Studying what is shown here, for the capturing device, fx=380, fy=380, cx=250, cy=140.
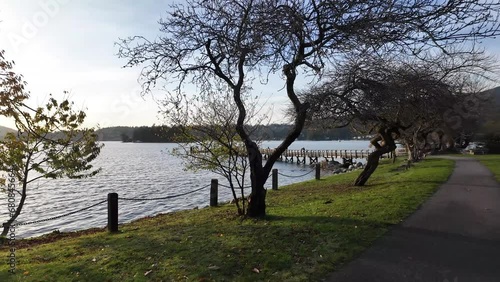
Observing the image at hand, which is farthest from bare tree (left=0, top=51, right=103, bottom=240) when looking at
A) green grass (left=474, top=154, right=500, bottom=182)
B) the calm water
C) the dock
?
the dock

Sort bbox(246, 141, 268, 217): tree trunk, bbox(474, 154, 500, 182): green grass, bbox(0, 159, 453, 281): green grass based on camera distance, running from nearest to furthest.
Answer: bbox(0, 159, 453, 281): green grass → bbox(246, 141, 268, 217): tree trunk → bbox(474, 154, 500, 182): green grass

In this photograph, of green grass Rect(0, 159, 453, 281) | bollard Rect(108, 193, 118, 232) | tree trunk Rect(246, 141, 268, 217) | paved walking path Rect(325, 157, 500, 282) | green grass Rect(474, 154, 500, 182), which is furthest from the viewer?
green grass Rect(474, 154, 500, 182)

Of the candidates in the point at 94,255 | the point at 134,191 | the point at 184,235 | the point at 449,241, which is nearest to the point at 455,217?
the point at 449,241

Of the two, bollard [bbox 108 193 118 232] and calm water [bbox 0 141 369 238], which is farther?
calm water [bbox 0 141 369 238]

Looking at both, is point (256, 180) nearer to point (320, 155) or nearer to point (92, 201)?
point (92, 201)

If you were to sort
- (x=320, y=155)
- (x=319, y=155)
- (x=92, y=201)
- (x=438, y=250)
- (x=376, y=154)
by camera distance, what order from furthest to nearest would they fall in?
1. (x=320, y=155)
2. (x=319, y=155)
3. (x=92, y=201)
4. (x=376, y=154)
5. (x=438, y=250)

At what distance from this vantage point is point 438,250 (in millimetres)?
5953

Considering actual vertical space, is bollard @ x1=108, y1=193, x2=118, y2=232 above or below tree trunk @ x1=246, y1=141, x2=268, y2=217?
below

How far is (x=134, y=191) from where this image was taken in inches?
1074

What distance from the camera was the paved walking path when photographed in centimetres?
488

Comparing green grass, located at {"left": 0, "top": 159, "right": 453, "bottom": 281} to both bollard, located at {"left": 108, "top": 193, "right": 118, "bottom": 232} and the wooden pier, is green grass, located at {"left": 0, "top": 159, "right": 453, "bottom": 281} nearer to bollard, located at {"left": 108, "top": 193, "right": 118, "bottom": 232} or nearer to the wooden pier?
bollard, located at {"left": 108, "top": 193, "right": 118, "bottom": 232}

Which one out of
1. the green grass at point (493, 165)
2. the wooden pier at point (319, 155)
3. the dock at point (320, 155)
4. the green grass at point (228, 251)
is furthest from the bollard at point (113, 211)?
the wooden pier at point (319, 155)

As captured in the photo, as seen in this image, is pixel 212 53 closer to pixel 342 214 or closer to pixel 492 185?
pixel 342 214

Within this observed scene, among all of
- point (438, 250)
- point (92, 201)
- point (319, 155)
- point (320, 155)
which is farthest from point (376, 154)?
point (320, 155)
